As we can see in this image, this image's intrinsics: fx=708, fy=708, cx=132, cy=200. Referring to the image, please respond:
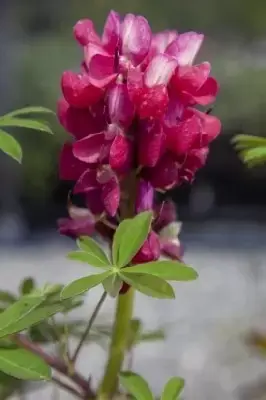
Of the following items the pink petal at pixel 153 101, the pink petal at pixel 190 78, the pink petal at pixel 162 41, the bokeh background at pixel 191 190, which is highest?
the pink petal at pixel 162 41

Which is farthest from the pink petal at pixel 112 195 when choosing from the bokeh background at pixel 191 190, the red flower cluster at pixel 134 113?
the bokeh background at pixel 191 190

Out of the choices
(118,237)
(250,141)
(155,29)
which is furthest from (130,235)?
(155,29)

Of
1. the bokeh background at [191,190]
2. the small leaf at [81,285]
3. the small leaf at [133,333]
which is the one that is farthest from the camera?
the bokeh background at [191,190]

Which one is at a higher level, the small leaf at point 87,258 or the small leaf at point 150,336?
the small leaf at point 87,258

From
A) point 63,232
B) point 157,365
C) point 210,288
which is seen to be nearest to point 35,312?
point 63,232

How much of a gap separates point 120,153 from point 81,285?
79 mm

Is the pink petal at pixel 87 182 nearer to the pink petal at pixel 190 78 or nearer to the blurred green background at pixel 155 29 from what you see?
the pink petal at pixel 190 78

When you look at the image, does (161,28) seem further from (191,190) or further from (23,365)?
(23,365)

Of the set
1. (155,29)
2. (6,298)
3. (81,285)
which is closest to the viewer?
(81,285)

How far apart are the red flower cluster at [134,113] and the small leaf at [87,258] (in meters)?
0.03

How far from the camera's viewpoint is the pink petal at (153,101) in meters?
0.38

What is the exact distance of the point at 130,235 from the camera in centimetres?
38

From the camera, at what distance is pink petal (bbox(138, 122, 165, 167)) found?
39cm

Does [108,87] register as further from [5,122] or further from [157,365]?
[157,365]
